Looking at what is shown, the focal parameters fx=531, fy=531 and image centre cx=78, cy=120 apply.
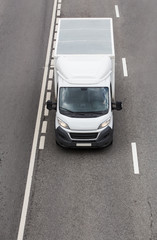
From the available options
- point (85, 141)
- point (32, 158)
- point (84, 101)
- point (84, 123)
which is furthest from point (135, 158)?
point (32, 158)

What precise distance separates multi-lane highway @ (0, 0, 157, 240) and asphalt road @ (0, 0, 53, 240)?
0.11 ft

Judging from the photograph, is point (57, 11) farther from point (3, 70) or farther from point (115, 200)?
point (115, 200)

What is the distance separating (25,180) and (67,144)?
1923mm

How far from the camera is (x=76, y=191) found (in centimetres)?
1648

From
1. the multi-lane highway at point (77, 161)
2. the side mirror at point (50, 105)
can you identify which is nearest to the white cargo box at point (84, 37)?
the side mirror at point (50, 105)

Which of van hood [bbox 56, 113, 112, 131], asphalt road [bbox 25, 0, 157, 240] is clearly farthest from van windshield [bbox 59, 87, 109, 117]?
asphalt road [bbox 25, 0, 157, 240]

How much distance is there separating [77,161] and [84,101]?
6.68 ft

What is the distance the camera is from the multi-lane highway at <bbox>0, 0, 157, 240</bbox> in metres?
15.3

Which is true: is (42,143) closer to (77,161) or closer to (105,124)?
(77,161)

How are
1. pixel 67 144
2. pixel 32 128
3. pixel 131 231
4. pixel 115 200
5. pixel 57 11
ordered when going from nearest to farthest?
pixel 131 231, pixel 115 200, pixel 67 144, pixel 32 128, pixel 57 11

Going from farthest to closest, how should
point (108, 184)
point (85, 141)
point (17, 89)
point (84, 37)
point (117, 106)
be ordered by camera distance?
point (17, 89), point (84, 37), point (117, 106), point (85, 141), point (108, 184)

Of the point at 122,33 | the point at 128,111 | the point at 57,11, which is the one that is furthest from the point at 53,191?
the point at 57,11

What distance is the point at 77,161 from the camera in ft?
58.1

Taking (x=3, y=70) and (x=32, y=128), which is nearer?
(x=32, y=128)
